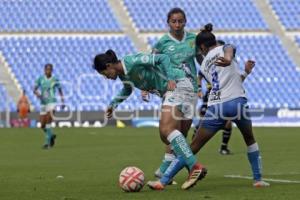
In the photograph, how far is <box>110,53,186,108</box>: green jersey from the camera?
394 inches

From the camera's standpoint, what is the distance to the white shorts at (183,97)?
10.4 m

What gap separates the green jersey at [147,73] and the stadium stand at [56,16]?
3082 centimetres

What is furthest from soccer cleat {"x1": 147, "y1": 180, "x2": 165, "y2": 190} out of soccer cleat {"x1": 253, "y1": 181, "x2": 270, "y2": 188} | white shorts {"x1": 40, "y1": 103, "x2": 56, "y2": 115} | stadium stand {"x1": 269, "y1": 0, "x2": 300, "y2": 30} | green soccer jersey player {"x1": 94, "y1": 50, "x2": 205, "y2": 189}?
stadium stand {"x1": 269, "y1": 0, "x2": 300, "y2": 30}

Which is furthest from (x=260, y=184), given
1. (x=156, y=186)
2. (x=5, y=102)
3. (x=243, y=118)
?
Result: (x=5, y=102)

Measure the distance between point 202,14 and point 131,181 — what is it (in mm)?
33804

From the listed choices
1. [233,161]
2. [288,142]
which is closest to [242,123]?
[233,161]

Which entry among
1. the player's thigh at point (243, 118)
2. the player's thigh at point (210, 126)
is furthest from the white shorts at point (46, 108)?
the player's thigh at point (243, 118)

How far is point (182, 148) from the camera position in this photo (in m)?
9.87

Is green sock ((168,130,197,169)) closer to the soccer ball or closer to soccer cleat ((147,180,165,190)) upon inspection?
soccer cleat ((147,180,165,190))

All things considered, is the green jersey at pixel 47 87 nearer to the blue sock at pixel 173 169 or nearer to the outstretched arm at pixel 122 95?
the outstretched arm at pixel 122 95

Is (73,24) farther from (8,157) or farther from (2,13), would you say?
(8,157)

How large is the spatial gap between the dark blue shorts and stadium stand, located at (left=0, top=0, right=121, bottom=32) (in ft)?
103

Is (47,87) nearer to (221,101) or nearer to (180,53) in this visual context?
(180,53)

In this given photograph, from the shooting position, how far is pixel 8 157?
18.0 m
